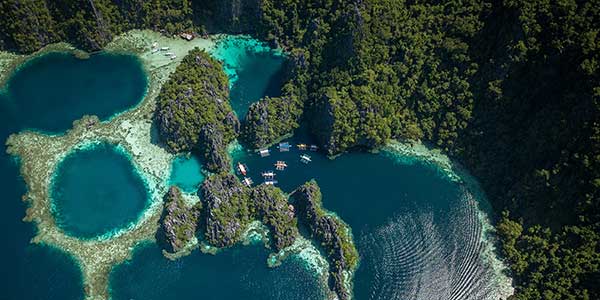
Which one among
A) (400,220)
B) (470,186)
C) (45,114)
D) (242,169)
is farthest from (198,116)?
(470,186)

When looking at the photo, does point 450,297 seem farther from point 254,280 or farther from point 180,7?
point 180,7

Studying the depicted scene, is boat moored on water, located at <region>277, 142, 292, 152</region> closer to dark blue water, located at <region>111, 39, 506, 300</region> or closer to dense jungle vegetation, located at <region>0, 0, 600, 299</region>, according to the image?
dark blue water, located at <region>111, 39, 506, 300</region>

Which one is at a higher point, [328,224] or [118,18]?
[118,18]

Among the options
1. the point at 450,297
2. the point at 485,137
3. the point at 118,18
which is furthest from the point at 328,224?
the point at 118,18

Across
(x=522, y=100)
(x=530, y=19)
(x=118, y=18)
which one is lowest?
(x=118, y=18)

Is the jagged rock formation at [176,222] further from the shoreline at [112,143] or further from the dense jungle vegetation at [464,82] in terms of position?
the dense jungle vegetation at [464,82]

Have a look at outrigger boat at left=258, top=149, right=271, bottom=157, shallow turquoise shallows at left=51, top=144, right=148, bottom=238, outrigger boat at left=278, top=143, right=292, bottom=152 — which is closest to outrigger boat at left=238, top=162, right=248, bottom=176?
outrigger boat at left=258, top=149, right=271, bottom=157

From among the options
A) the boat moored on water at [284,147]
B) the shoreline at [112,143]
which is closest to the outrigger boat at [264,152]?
the boat moored on water at [284,147]
